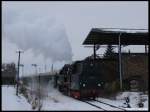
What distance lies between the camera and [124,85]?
150ft

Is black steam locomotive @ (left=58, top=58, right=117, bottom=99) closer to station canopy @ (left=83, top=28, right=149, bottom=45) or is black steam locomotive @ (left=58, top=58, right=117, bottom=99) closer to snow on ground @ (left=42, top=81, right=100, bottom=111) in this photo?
snow on ground @ (left=42, top=81, right=100, bottom=111)

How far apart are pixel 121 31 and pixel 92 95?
1240cm

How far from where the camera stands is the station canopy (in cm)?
4528

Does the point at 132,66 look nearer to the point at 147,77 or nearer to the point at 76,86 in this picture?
the point at 147,77

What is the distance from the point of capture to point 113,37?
4841cm

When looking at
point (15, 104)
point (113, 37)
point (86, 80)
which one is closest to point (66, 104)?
point (15, 104)

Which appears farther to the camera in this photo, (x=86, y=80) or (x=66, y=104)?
(x=86, y=80)

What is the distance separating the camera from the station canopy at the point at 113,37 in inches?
1783

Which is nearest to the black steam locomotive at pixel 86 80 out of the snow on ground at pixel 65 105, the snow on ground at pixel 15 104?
the snow on ground at pixel 65 105

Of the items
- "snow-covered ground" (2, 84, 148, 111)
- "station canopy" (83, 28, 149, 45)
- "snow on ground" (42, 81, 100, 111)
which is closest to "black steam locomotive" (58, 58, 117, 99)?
"snow-covered ground" (2, 84, 148, 111)

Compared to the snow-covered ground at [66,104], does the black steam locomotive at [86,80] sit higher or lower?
higher

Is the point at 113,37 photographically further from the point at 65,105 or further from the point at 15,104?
the point at 15,104

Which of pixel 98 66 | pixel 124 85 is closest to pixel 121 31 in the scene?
pixel 124 85

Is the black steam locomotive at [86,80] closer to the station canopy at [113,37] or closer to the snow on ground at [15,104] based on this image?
the snow on ground at [15,104]
